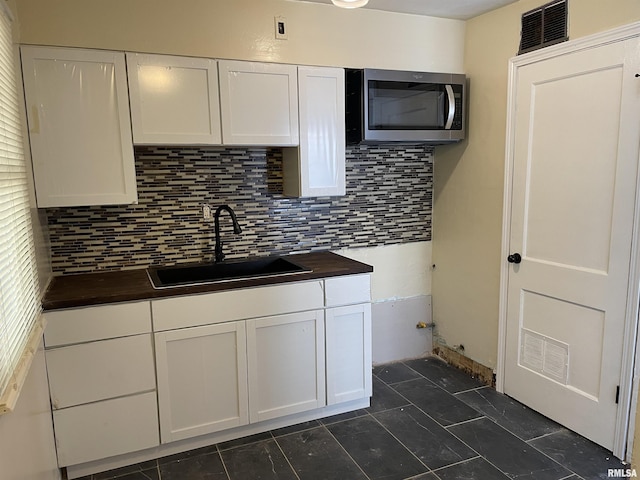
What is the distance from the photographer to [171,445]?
2299 mm

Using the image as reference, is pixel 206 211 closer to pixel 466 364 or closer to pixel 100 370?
pixel 100 370

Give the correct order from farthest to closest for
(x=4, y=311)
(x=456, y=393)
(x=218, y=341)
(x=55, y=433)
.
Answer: (x=456, y=393)
(x=218, y=341)
(x=55, y=433)
(x=4, y=311)

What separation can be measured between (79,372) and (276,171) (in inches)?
60.3

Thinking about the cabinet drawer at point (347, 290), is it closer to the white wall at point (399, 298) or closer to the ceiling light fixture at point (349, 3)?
the white wall at point (399, 298)

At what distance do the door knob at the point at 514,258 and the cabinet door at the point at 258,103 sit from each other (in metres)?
1.42

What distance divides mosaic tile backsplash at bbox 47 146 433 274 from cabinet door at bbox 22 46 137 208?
303 millimetres

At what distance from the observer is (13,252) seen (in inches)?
60.4

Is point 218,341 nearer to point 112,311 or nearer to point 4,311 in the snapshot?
point 112,311

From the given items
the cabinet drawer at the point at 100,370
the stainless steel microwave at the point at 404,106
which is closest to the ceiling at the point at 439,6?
the stainless steel microwave at the point at 404,106

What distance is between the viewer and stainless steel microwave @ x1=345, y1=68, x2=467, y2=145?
267cm

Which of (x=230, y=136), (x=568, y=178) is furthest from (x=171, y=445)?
(x=568, y=178)

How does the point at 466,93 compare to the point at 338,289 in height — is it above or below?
above
